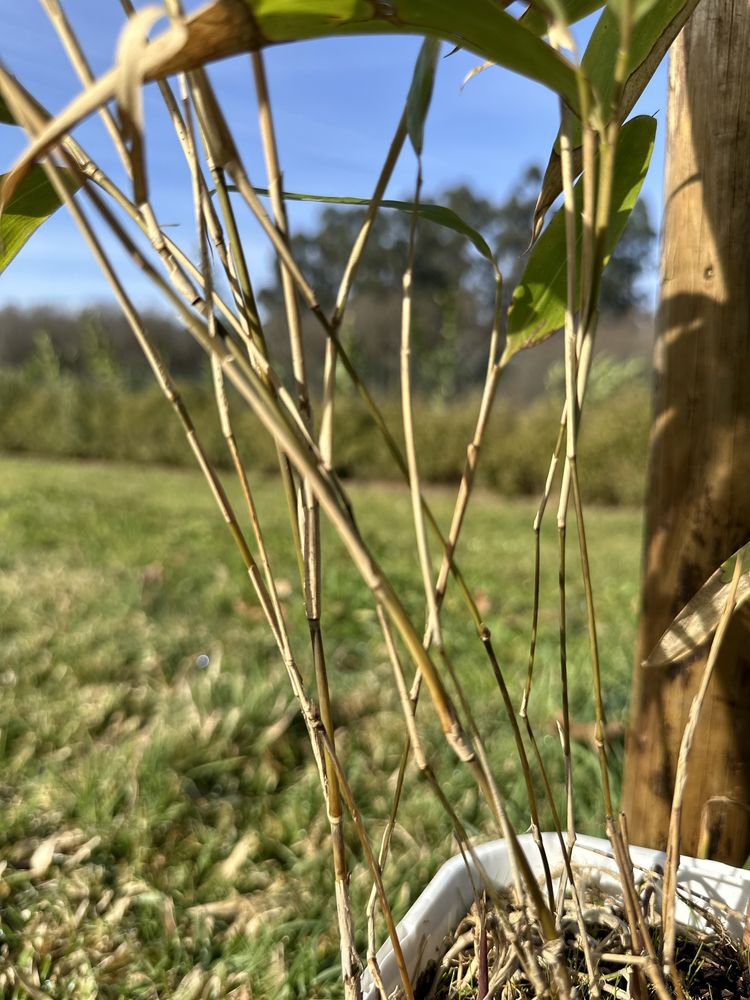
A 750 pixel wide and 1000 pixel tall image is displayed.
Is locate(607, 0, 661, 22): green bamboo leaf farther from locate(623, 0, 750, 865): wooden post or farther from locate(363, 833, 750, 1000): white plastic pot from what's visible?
locate(363, 833, 750, 1000): white plastic pot

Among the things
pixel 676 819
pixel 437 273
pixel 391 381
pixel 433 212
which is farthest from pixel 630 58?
pixel 437 273

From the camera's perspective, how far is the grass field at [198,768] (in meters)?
0.81

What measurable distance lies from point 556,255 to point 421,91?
14 cm

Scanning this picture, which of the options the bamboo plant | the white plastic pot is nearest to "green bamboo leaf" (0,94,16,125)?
the bamboo plant

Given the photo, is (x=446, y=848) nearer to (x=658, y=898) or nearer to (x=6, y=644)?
(x=658, y=898)

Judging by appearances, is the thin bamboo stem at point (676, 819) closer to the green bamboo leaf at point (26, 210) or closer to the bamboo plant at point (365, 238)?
the bamboo plant at point (365, 238)

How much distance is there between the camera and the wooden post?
56 centimetres

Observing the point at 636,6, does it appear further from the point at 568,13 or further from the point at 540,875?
the point at 540,875

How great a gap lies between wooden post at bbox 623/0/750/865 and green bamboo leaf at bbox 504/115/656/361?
127 millimetres

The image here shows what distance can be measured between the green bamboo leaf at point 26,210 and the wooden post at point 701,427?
43cm

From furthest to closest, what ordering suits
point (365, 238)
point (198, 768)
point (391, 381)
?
point (391, 381)
point (198, 768)
point (365, 238)

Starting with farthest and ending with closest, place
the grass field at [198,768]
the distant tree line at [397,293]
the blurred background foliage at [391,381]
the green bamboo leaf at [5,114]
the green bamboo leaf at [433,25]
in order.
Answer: the distant tree line at [397,293] < the blurred background foliage at [391,381] < the grass field at [198,768] < the green bamboo leaf at [5,114] < the green bamboo leaf at [433,25]

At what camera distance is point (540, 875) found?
588 mm

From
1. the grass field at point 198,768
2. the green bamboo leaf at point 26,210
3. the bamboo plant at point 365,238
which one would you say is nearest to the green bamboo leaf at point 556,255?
the bamboo plant at point 365,238
